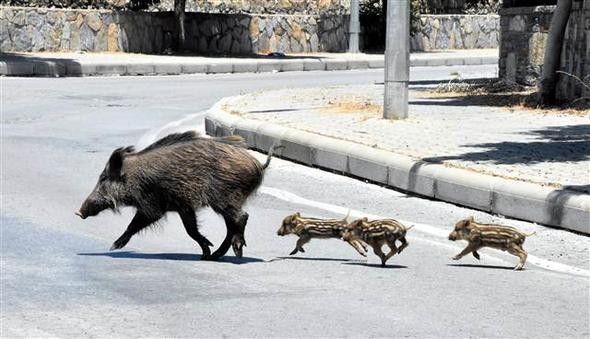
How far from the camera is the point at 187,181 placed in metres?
8.73

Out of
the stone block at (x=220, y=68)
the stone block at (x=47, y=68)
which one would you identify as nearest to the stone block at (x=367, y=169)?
the stone block at (x=47, y=68)

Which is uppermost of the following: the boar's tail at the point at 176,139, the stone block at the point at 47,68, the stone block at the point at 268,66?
the boar's tail at the point at 176,139

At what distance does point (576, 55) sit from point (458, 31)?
25.9 m

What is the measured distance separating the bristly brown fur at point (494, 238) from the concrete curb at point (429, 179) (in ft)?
5.13

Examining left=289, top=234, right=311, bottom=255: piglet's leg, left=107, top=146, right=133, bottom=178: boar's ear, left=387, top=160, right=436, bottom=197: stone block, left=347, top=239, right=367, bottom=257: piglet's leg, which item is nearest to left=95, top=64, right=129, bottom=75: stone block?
left=387, top=160, right=436, bottom=197: stone block

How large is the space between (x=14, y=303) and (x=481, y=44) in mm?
39734

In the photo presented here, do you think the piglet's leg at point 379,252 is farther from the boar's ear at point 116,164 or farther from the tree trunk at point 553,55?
the tree trunk at point 553,55

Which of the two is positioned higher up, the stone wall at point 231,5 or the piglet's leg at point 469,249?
the stone wall at point 231,5

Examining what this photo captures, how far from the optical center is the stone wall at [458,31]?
45031 millimetres

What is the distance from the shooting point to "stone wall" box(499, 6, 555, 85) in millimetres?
22250

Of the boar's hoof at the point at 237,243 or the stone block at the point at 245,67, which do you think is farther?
the stone block at the point at 245,67

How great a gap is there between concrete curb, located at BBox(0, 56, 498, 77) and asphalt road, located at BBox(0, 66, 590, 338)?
→ 1575 cm

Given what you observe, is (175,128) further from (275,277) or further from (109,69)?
(109,69)

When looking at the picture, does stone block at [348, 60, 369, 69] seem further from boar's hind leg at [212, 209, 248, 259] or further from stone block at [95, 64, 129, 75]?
boar's hind leg at [212, 209, 248, 259]
